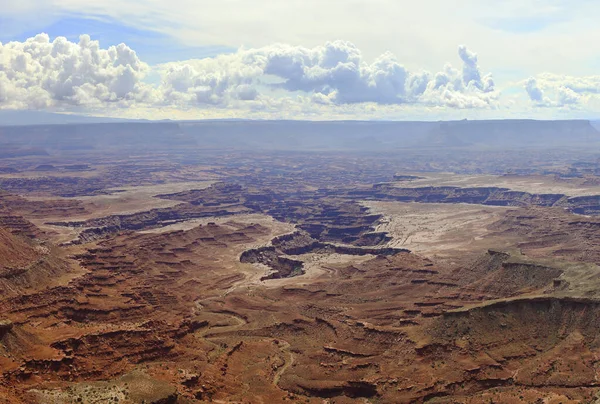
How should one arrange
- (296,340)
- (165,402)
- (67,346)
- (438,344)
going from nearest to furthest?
(165,402)
(67,346)
(438,344)
(296,340)

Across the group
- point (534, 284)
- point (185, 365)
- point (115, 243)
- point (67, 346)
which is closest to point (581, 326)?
point (534, 284)

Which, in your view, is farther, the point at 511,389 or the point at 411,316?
the point at 411,316

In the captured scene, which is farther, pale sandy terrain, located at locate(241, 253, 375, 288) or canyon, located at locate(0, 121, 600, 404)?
pale sandy terrain, located at locate(241, 253, 375, 288)

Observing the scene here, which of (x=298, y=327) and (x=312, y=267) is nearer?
(x=298, y=327)

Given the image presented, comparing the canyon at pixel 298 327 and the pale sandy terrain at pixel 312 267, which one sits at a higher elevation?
the canyon at pixel 298 327

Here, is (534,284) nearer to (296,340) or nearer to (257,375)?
(296,340)

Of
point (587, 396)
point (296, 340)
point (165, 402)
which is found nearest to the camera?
point (165, 402)

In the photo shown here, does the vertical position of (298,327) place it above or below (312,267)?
above

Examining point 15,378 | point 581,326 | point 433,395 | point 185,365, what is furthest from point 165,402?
point 581,326

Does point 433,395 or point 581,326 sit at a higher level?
point 581,326

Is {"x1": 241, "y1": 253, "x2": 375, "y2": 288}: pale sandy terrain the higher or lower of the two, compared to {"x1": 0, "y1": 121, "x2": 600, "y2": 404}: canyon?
lower

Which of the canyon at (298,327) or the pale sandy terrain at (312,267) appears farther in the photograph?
the pale sandy terrain at (312,267)
